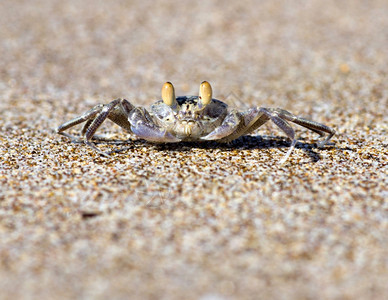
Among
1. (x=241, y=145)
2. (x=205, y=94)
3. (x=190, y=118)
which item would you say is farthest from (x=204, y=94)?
(x=241, y=145)

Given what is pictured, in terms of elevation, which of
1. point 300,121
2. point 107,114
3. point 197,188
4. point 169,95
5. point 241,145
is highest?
point 169,95

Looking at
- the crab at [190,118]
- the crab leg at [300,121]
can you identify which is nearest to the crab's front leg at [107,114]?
the crab at [190,118]

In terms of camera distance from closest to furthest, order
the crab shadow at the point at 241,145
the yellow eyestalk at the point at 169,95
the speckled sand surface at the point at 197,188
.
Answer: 1. the speckled sand surface at the point at 197,188
2. the yellow eyestalk at the point at 169,95
3. the crab shadow at the point at 241,145

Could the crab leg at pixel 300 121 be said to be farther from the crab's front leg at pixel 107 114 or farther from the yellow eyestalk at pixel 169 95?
the crab's front leg at pixel 107 114

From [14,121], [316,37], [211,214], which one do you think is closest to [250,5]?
[316,37]

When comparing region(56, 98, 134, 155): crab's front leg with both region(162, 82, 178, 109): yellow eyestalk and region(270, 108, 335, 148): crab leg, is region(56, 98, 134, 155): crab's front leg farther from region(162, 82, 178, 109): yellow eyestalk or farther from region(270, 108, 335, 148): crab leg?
region(270, 108, 335, 148): crab leg

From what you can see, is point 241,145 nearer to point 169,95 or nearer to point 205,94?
point 205,94
